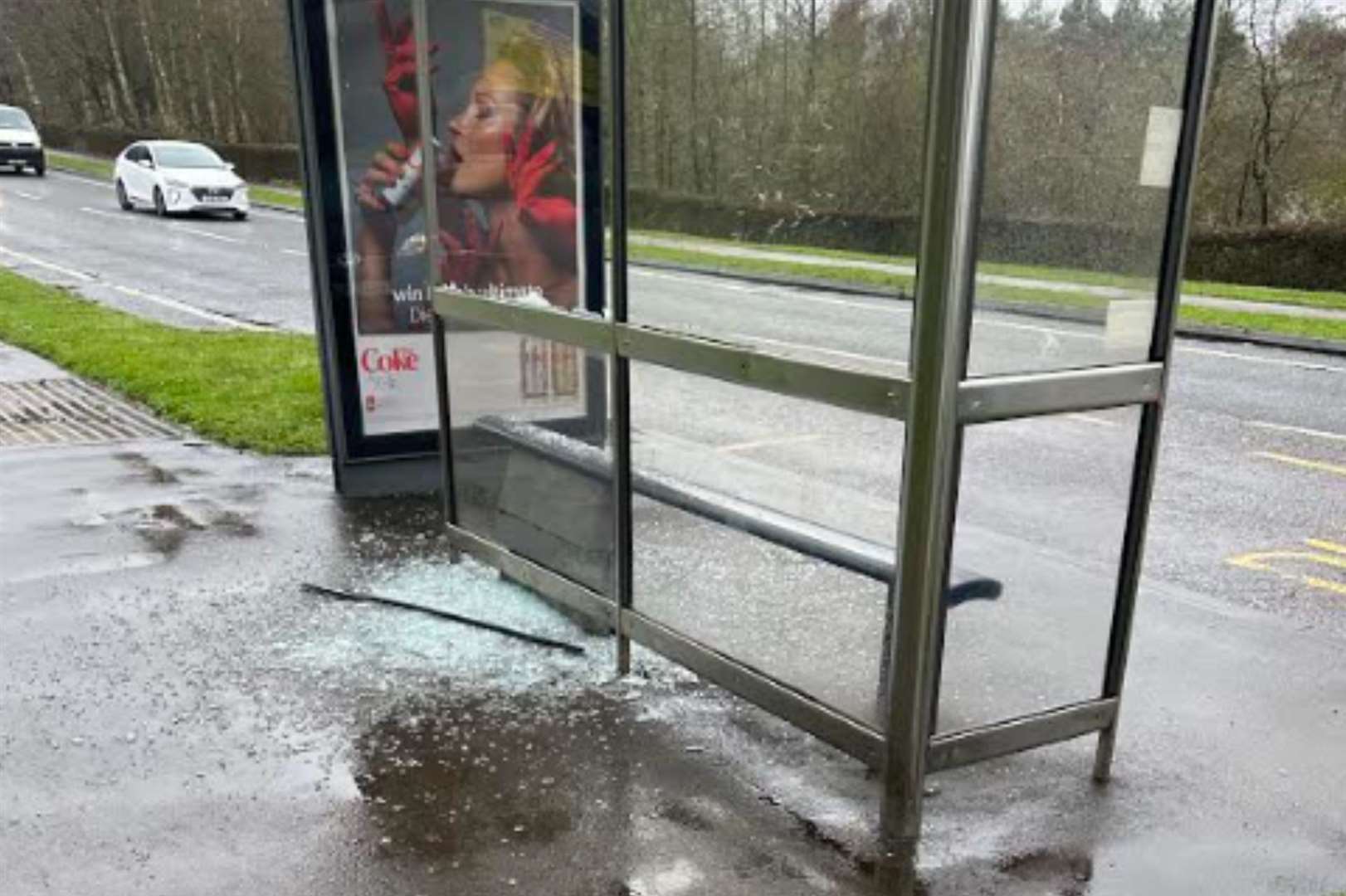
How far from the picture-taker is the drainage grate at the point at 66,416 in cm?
757

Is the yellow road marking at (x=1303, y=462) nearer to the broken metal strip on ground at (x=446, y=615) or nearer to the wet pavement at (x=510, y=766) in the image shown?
the wet pavement at (x=510, y=766)

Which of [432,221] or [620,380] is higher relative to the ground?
[432,221]

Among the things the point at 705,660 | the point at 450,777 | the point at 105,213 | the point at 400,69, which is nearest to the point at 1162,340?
the point at 705,660

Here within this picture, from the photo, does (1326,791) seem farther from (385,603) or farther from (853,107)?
(385,603)

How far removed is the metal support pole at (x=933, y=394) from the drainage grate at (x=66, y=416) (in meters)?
5.88

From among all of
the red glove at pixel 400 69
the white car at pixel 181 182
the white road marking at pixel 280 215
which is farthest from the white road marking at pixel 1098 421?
the white car at pixel 181 182

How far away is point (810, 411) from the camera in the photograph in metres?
3.96

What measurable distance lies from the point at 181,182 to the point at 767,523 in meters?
24.0

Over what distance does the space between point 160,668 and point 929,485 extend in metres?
2.92

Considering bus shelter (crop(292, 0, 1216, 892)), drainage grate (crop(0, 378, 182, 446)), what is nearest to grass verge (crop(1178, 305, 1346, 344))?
bus shelter (crop(292, 0, 1216, 892))

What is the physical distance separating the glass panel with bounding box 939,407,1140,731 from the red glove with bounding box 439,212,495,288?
8.10 feet

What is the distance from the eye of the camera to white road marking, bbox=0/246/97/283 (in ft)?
52.7

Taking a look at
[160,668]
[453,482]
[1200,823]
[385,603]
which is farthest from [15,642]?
[1200,823]

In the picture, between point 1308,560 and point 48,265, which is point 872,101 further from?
point 48,265
